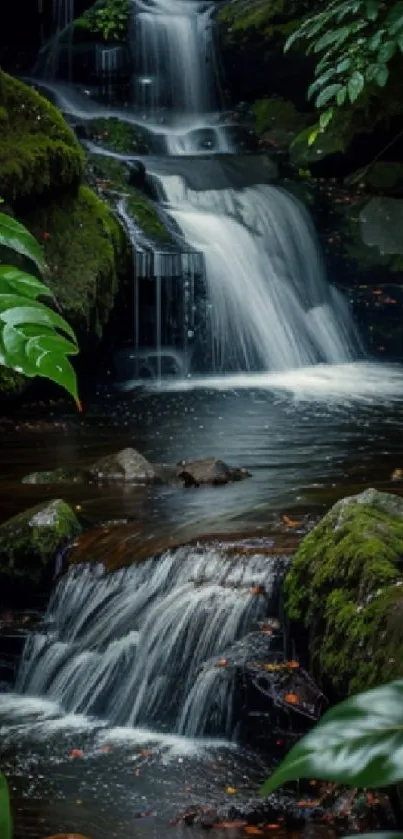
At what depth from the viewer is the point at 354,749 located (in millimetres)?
500

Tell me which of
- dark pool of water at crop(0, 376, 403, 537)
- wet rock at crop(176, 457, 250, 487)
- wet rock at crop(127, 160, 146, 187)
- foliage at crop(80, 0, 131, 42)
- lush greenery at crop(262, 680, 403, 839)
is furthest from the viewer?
foliage at crop(80, 0, 131, 42)

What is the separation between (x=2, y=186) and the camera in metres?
11.3

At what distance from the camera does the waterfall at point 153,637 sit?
566 cm

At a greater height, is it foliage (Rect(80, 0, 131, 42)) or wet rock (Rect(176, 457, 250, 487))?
foliage (Rect(80, 0, 131, 42))

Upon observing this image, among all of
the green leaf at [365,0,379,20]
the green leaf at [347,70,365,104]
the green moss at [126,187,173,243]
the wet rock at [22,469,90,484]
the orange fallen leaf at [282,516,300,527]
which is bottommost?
the orange fallen leaf at [282,516,300,527]

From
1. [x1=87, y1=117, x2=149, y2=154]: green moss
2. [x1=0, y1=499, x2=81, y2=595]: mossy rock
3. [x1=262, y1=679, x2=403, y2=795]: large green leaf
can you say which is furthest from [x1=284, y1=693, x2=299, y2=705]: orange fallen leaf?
[x1=87, y1=117, x2=149, y2=154]: green moss

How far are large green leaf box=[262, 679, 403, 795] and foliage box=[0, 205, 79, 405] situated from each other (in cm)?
22

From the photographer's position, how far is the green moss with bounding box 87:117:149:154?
1527cm

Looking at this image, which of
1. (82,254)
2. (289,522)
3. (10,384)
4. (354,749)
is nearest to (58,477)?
(289,522)

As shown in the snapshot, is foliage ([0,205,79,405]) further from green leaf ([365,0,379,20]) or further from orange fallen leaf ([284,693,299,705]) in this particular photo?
orange fallen leaf ([284,693,299,705])

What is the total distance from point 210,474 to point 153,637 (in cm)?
215

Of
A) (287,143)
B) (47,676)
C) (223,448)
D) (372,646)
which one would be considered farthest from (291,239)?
(372,646)

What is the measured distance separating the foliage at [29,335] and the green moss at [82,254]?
10.4 meters

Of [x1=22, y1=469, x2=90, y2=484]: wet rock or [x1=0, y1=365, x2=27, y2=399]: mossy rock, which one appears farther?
[x1=0, y1=365, x2=27, y2=399]: mossy rock
